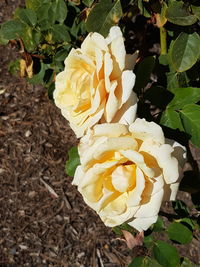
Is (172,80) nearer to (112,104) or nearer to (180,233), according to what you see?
(112,104)

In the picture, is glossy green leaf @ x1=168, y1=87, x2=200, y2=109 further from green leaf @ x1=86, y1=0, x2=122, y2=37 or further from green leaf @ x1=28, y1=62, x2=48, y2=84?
green leaf @ x1=28, y1=62, x2=48, y2=84

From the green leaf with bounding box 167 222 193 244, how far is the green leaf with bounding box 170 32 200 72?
→ 18.9 inches

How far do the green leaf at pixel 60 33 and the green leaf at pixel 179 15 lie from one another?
0.42 m

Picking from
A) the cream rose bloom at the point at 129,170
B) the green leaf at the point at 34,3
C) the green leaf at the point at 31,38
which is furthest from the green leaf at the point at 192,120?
the green leaf at the point at 34,3

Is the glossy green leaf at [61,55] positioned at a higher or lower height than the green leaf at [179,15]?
lower

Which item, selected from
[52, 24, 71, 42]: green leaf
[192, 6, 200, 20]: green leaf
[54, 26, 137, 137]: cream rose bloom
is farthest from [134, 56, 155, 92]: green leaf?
[52, 24, 71, 42]: green leaf

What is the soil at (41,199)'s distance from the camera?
2.26m

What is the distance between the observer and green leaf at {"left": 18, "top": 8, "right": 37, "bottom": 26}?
1318mm

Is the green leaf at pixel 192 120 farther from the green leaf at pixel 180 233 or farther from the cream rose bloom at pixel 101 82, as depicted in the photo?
the green leaf at pixel 180 233

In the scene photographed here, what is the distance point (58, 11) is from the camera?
4.25 ft

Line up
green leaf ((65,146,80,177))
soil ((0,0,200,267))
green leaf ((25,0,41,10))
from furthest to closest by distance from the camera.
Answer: soil ((0,0,200,267)) < green leaf ((25,0,41,10)) < green leaf ((65,146,80,177))

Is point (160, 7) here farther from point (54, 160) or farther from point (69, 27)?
point (54, 160)

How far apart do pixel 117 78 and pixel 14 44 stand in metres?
0.71

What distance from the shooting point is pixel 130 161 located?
0.84 meters
